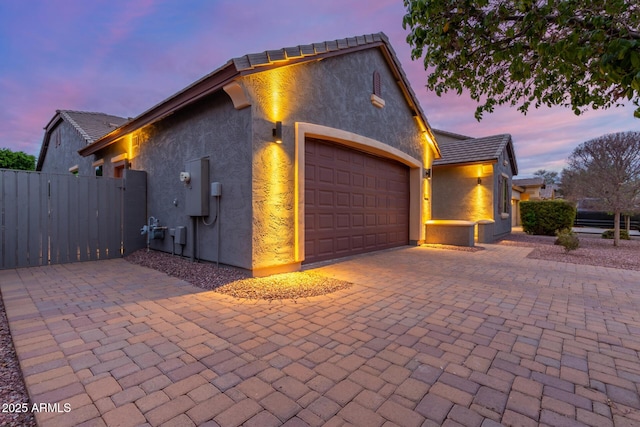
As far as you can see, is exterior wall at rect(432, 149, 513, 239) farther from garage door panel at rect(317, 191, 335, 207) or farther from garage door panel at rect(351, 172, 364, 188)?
garage door panel at rect(317, 191, 335, 207)

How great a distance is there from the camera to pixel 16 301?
12.3 ft

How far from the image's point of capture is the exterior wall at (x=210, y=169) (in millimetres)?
4980

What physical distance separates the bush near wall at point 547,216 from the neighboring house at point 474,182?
3.74 feet

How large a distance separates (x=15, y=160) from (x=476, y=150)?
2927 centimetres

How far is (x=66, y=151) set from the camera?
14.0 metres

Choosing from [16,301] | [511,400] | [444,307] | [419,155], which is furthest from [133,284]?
[419,155]

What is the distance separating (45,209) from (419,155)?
10461 mm

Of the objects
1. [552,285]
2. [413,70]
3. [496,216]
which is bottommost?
[552,285]

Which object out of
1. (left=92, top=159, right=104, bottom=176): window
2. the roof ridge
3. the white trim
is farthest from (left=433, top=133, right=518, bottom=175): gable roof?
(left=92, top=159, right=104, bottom=176): window

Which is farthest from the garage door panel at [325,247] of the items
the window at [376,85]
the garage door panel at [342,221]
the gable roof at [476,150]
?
the gable roof at [476,150]

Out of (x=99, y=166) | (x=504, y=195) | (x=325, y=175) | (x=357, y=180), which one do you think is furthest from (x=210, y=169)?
(x=504, y=195)

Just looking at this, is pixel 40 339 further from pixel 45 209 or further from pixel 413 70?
pixel 413 70

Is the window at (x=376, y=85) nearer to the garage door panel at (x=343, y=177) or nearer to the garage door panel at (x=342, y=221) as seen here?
the garage door panel at (x=343, y=177)

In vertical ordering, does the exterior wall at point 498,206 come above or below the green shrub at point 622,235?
above
